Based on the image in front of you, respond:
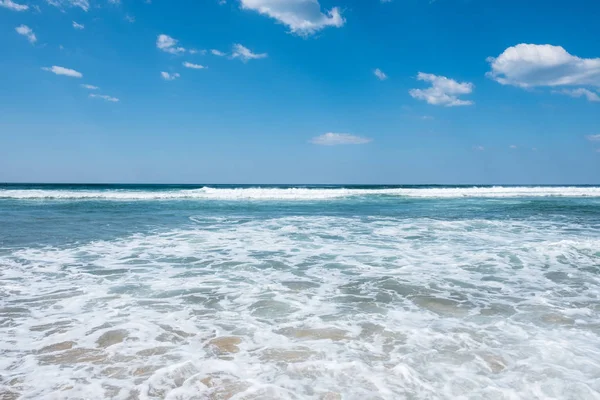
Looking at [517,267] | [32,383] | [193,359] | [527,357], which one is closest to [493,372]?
[527,357]

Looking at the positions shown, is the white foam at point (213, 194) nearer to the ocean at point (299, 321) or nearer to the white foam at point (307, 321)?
the ocean at point (299, 321)

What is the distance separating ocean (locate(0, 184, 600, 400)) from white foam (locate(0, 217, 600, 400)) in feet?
0.06

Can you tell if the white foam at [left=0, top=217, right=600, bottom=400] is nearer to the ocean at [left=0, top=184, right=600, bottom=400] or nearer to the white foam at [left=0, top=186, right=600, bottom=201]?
the ocean at [left=0, top=184, right=600, bottom=400]

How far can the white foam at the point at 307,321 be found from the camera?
9.87 feet

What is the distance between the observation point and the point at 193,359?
3.38 metres

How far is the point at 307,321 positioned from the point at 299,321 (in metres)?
0.09

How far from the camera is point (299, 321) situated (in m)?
4.32

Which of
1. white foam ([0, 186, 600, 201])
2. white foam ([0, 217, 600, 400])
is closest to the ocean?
white foam ([0, 217, 600, 400])

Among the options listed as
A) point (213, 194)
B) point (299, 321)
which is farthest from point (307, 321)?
point (213, 194)

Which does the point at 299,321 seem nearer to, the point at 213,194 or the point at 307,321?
the point at 307,321

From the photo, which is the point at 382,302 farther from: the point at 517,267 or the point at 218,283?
the point at 517,267

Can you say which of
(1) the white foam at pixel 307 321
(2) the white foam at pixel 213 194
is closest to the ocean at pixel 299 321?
(1) the white foam at pixel 307 321

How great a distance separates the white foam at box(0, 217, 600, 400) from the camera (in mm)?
3010

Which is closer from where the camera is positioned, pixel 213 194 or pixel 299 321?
pixel 299 321
